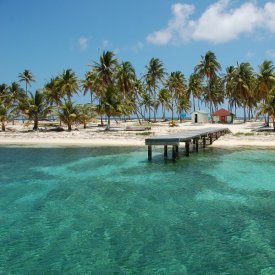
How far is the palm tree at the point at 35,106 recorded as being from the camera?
5166 cm

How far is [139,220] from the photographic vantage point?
11.8m

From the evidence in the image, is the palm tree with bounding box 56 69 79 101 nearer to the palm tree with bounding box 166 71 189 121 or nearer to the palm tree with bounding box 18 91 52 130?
the palm tree with bounding box 18 91 52 130

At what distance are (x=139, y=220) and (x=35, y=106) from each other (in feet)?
141

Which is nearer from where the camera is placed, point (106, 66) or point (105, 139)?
point (105, 139)

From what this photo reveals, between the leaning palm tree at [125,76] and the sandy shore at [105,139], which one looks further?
Answer: the leaning palm tree at [125,76]

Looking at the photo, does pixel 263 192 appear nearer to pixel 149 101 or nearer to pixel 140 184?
pixel 140 184

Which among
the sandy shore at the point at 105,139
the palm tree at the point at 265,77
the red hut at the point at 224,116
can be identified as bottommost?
the sandy shore at the point at 105,139

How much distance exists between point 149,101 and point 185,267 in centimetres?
7455

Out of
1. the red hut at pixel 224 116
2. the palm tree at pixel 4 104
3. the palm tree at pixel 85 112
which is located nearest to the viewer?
the palm tree at pixel 85 112

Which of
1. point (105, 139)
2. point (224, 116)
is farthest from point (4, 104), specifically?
point (224, 116)

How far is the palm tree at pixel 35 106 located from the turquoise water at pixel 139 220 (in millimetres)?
30155

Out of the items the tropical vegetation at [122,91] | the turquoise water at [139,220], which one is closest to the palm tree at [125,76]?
the tropical vegetation at [122,91]

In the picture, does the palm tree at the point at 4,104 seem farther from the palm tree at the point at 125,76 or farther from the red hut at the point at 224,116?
the red hut at the point at 224,116

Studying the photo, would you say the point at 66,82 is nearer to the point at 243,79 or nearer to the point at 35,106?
the point at 35,106
